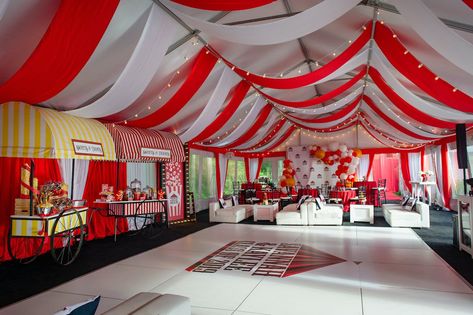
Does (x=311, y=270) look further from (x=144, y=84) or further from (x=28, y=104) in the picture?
(x=28, y=104)

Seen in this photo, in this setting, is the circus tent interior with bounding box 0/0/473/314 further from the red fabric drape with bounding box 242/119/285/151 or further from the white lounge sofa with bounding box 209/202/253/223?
the red fabric drape with bounding box 242/119/285/151

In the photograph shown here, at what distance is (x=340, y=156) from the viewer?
54.6 ft

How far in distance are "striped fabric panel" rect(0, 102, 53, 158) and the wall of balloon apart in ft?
37.5

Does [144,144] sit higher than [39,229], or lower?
higher

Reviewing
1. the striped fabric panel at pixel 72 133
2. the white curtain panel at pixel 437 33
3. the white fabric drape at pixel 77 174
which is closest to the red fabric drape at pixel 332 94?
the white curtain panel at pixel 437 33

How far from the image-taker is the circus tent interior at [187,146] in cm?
382

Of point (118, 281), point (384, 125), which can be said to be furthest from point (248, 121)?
point (118, 281)

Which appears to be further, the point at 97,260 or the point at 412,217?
the point at 412,217

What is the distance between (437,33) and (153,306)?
4173 millimetres

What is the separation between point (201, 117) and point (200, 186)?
603 centimetres

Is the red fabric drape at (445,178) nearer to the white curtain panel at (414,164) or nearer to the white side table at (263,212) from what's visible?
the white curtain panel at (414,164)

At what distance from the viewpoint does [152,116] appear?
290 inches

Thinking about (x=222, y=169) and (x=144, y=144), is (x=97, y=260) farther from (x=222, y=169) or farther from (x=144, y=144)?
(x=222, y=169)

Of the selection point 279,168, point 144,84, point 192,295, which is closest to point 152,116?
point 144,84
